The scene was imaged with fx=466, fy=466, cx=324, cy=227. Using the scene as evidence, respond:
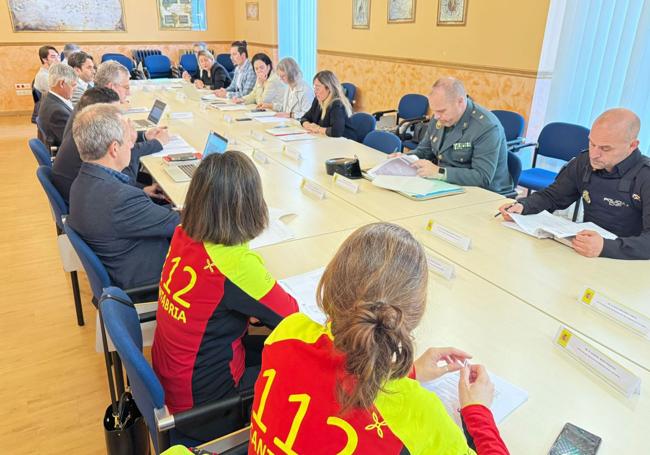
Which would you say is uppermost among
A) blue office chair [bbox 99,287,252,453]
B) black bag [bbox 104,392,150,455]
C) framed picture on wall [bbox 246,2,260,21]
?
framed picture on wall [bbox 246,2,260,21]

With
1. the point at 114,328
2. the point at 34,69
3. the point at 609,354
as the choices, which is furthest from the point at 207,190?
the point at 34,69

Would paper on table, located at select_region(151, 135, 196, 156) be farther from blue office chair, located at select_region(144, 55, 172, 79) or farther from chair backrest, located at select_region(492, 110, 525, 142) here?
blue office chair, located at select_region(144, 55, 172, 79)

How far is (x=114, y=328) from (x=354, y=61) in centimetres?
601

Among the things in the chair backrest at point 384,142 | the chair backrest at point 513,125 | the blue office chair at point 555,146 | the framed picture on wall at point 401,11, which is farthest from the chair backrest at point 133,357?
the framed picture on wall at point 401,11

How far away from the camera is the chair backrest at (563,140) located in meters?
3.69

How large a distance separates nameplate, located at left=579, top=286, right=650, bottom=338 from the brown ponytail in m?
0.86

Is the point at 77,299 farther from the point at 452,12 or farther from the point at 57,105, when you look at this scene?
the point at 452,12

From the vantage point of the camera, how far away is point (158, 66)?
29.1ft

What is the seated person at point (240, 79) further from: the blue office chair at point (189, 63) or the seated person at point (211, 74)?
the blue office chair at point (189, 63)

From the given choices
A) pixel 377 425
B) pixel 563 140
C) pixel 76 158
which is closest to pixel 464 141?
pixel 563 140

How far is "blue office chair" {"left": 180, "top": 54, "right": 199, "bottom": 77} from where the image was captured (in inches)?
363

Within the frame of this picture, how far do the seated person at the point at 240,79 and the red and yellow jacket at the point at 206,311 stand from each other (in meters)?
4.85

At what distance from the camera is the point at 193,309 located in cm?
126

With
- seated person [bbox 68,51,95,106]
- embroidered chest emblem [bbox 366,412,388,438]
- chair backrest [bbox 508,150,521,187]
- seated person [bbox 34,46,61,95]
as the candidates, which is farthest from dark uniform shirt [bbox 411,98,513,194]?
seated person [bbox 34,46,61,95]
